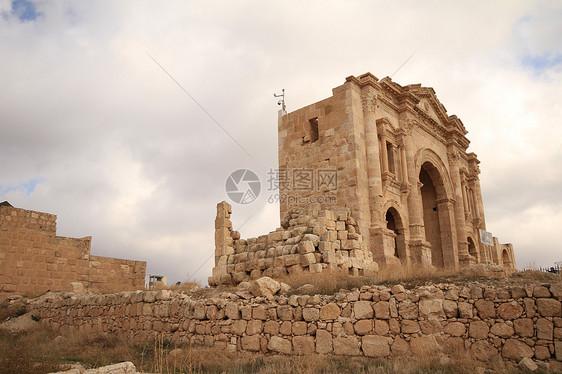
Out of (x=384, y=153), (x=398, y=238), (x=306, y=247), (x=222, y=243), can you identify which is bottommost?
(x=306, y=247)

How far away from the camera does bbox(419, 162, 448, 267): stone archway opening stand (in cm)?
2105

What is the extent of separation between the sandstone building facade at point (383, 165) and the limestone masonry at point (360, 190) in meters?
0.04

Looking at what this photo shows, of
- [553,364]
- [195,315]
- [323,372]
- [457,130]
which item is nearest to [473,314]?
[553,364]

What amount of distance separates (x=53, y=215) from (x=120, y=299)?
257 inches

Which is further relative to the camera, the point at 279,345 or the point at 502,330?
the point at 279,345

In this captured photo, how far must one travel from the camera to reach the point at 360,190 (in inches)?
603

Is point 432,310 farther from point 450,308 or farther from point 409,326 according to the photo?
point 409,326

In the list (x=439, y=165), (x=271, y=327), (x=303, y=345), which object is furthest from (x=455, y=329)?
(x=439, y=165)

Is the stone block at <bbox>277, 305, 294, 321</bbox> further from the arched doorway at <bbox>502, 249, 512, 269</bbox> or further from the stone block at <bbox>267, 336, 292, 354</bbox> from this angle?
the arched doorway at <bbox>502, 249, 512, 269</bbox>

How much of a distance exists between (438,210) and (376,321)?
1595cm

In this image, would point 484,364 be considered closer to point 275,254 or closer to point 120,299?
point 275,254

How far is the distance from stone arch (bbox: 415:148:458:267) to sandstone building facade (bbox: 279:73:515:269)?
0.05 m

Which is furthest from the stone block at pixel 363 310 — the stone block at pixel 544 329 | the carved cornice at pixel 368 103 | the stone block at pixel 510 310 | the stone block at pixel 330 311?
the carved cornice at pixel 368 103

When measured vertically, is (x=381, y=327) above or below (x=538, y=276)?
below
